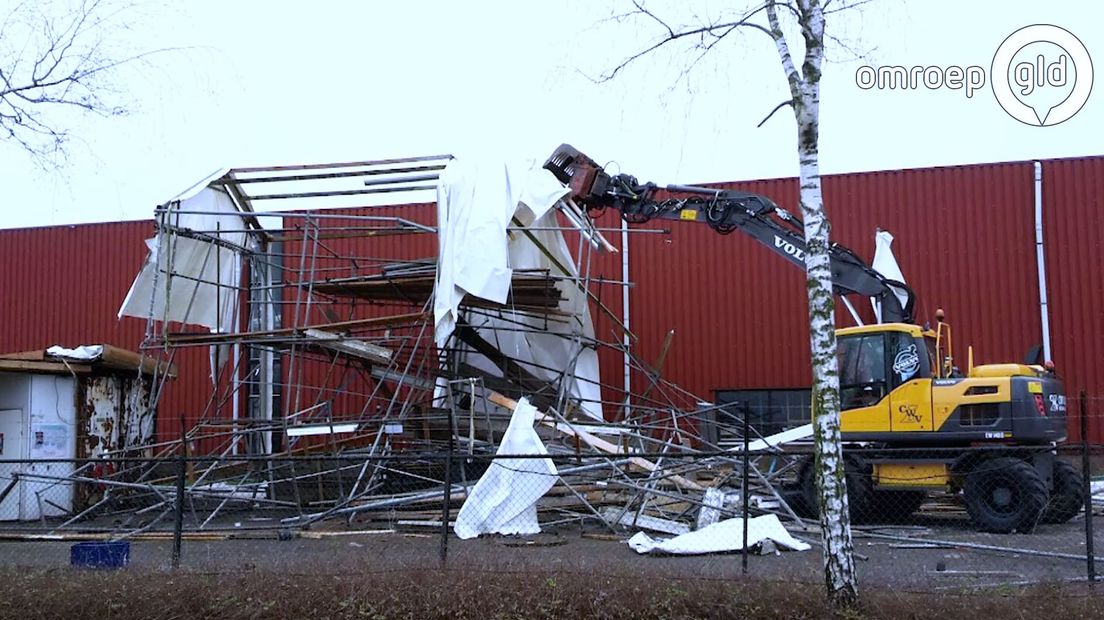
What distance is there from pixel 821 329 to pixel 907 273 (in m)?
12.8

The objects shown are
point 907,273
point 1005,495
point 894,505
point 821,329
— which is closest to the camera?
point 821,329

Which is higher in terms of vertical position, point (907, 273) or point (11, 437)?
point (907, 273)

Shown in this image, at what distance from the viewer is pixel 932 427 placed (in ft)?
47.7

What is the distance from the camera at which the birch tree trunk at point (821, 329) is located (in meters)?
8.38

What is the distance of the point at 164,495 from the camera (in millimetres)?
14711

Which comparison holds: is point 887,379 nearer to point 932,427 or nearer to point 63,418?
point 932,427

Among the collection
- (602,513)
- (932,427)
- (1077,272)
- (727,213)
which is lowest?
(602,513)

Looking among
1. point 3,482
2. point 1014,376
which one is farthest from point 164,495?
point 1014,376

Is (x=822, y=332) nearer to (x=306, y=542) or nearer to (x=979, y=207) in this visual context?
(x=306, y=542)

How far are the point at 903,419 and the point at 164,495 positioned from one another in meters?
10.3

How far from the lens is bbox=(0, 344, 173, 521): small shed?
16891mm

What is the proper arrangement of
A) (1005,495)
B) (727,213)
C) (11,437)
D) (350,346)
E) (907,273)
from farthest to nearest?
(907,273) → (727,213) → (11,437) → (350,346) → (1005,495)

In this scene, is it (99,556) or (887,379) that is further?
(887,379)

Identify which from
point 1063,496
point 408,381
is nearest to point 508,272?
point 408,381
